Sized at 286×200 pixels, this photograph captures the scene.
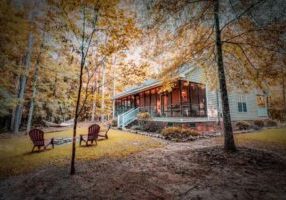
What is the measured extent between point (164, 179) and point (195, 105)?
42.2 feet

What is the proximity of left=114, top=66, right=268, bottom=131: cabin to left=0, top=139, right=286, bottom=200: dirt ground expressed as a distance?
24.7ft

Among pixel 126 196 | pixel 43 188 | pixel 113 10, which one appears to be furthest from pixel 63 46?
pixel 126 196

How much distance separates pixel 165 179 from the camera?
4.58 m

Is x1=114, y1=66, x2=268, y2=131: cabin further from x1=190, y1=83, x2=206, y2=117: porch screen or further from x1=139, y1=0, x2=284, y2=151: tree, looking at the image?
x1=139, y1=0, x2=284, y2=151: tree

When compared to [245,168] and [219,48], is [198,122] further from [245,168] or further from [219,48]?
[245,168]

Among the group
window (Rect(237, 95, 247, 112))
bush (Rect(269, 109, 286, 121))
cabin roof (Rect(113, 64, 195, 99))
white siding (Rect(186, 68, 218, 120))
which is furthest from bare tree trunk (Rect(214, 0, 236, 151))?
bush (Rect(269, 109, 286, 121))

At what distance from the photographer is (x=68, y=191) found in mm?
4055

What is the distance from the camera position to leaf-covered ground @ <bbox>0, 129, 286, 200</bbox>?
3795 millimetres

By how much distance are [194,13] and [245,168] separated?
5974mm

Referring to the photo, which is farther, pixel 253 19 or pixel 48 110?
pixel 48 110

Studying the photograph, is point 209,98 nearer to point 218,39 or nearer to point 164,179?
point 218,39

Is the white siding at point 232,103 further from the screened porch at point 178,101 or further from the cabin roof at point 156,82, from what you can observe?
the cabin roof at point 156,82

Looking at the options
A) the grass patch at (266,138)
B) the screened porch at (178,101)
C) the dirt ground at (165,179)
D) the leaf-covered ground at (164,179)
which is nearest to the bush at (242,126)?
the screened porch at (178,101)

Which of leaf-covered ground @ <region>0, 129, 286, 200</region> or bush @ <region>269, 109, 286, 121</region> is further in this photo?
bush @ <region>269, 109, 286, 121</region>
